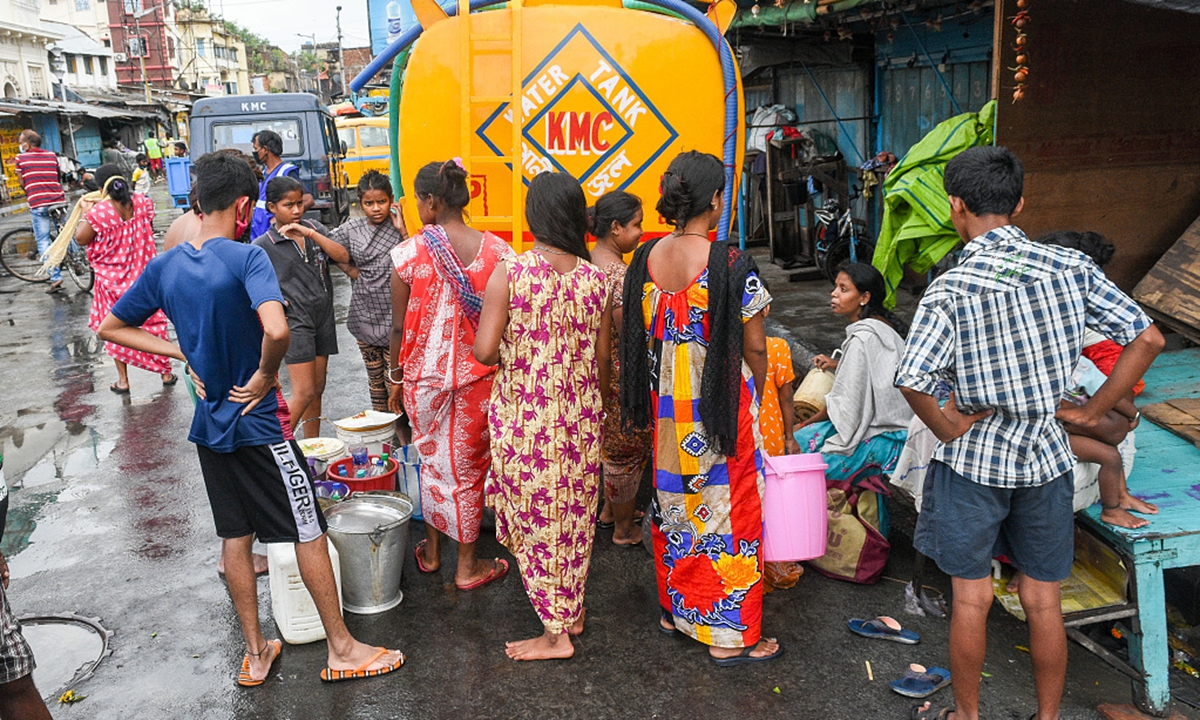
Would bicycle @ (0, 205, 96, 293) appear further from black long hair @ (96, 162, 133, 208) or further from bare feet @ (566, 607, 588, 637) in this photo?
bare feet @ (566, 607, 588, 637)

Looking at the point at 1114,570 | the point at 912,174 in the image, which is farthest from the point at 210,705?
the point at 912,174

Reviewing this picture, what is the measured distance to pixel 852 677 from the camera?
3178 millimetres

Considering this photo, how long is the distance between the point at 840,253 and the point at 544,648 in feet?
21.1

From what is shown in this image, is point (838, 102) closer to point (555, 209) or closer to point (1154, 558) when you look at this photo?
point (555, 209)

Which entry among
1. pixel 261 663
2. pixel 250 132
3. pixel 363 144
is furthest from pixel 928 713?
pixel 363 144

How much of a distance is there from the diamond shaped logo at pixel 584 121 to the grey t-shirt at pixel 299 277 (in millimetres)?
1209

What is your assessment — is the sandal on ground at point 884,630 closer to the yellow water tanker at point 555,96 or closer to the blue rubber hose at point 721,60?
the blue rubber hose at point 721,60

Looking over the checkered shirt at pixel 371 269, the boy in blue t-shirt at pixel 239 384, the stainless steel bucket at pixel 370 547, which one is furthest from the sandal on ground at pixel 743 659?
the checkered shirt at pixel 371 269

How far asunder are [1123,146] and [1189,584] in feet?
7.26

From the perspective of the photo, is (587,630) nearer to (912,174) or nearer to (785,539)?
(785,539)

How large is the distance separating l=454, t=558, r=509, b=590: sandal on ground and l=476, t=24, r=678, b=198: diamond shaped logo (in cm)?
179

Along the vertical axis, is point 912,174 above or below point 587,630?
above

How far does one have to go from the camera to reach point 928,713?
2.89 metres

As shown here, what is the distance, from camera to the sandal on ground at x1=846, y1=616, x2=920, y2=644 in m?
3.36
